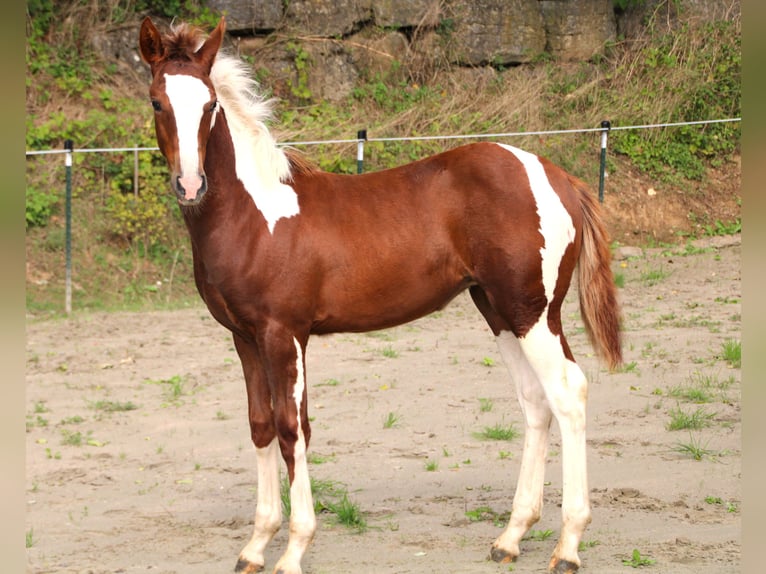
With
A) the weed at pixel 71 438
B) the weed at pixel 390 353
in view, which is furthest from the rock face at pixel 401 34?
the weed at pixel 71 438

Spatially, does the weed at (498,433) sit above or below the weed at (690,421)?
below

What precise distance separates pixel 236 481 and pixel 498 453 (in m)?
1.66

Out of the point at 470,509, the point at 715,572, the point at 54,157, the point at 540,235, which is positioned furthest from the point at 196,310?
the point at 715,572

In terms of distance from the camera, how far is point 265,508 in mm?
4398

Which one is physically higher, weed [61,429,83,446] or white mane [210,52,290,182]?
white mane [210,52,290,182]

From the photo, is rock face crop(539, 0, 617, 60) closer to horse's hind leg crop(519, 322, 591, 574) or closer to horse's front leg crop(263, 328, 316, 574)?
horse's hind leg crop(519, 322, 591, 574)

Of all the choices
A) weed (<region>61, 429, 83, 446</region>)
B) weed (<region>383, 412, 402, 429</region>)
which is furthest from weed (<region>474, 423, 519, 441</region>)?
weed (<region>61, 429, 83, 446</region>)

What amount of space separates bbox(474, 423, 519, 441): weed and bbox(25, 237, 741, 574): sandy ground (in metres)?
0.06

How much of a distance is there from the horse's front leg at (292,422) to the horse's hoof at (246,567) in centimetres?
18

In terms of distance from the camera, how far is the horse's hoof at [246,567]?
434 cm

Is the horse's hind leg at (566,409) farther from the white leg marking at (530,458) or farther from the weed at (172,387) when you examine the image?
the weed at (172,387)

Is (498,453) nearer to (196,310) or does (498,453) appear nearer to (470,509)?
(470,509)

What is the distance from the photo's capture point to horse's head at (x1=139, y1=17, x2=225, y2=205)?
3.85 meters

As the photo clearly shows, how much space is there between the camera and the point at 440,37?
14.9 metres
